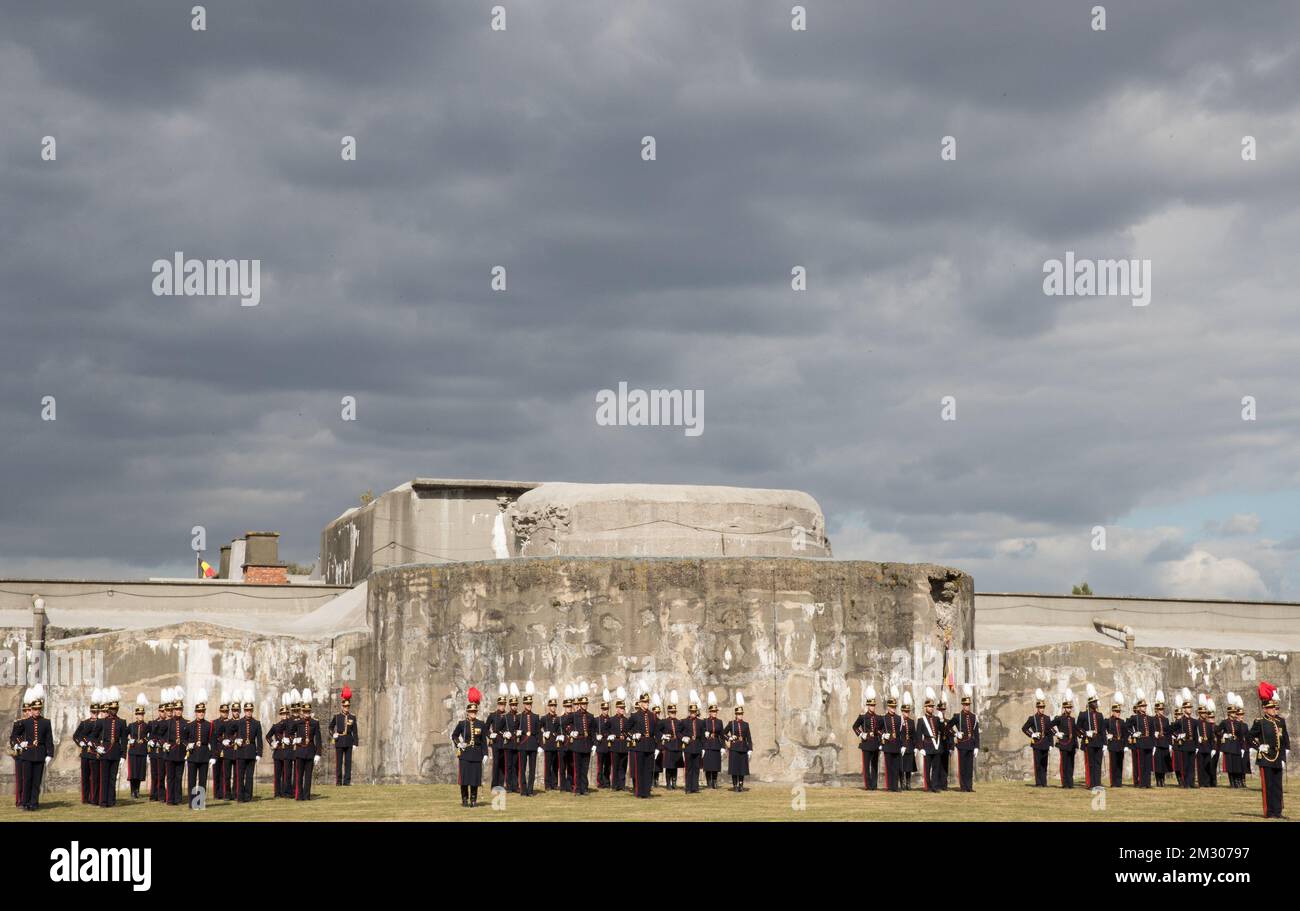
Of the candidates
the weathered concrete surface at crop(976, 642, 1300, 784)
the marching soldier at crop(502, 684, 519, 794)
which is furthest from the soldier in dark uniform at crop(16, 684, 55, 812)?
the weathered concrete surface at crop(976, 642, 1300, 784)

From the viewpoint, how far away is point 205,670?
90.4 ft

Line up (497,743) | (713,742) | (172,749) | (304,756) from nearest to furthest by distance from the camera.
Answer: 1. (172,749)
2. (497,743)
3. (304,756)
4. (713,742)

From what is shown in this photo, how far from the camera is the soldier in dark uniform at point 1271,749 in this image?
18906 mm

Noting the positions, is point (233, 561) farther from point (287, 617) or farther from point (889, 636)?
point (889, 636)

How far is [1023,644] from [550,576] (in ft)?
39.9

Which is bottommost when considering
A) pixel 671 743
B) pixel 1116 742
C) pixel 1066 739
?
pixel 1116 742

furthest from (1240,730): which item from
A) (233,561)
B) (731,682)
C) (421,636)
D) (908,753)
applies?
(233,561)

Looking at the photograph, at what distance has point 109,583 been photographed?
32.8 m

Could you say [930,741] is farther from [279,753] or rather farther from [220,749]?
[220,749]

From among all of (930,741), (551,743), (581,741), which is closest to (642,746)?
(581,741)

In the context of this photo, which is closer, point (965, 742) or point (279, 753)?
point (279, 753)

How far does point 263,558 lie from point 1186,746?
2323 centimetres

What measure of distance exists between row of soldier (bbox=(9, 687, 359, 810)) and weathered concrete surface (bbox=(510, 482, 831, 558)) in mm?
6505

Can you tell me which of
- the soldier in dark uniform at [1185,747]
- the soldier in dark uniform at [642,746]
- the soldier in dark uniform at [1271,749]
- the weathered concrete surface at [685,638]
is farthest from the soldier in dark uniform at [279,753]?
the soldier in dark uniform at [1185,747]
